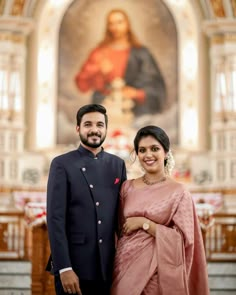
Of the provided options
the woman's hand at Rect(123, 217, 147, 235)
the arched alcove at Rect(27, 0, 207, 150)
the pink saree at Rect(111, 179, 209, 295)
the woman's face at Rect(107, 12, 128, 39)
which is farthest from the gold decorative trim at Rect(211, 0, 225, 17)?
the woman's hand at Rect(123, 217, 147, 235)

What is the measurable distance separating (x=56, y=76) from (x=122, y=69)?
1.19 meters

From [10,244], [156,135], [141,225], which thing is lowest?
[10,244]

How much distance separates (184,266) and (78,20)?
10102mm

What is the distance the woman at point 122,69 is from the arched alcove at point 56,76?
0.48m

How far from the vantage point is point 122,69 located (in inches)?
536

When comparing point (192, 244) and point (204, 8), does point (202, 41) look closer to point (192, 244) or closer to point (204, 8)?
point (204, 8)

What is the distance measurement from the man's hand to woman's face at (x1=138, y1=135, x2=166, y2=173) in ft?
2.31

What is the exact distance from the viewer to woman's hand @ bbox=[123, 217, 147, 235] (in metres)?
4.08

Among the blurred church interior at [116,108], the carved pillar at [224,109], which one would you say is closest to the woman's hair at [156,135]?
the blurred church interior at [116,108]

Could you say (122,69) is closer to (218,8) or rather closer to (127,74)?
(127,74)

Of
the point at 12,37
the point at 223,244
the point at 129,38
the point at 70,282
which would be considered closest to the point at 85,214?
the point at 70,282

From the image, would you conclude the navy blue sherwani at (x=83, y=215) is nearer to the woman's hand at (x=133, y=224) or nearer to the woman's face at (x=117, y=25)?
the woman's hand at (x=133, y=224)

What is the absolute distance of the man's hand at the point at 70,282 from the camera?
13.2ft

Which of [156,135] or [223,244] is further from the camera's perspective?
[223,244]
